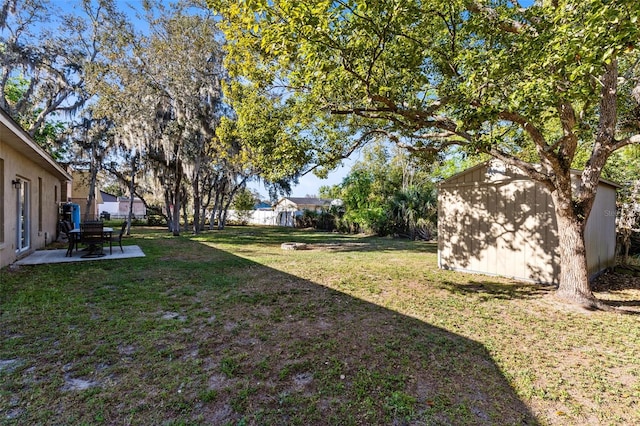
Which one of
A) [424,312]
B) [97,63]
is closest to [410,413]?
[424,312]

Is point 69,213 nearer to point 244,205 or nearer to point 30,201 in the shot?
point 30,201

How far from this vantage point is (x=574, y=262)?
195 inches

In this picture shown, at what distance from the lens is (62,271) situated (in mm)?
6473

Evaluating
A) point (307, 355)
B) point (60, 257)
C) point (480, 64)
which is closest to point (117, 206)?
point (60, 257)

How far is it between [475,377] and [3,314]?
17.6ft

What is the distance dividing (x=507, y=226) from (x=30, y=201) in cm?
1197

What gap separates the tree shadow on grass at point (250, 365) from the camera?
2.21 m

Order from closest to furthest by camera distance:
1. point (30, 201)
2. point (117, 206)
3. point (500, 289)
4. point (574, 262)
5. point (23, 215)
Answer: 1. point (574, 262)
2. point (500, 289)
3. point (23, 215)
4. point (30, 201)
5. point (117, 206)

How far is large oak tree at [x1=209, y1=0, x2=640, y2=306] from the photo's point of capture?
3.40m

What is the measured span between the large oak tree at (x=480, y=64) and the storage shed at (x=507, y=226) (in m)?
0.84

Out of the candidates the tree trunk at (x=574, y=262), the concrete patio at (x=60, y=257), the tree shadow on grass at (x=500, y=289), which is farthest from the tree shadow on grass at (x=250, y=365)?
the concrete patio at (x=60, y=257)

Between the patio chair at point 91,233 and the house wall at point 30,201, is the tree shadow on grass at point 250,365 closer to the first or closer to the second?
the house wall at point 30,201

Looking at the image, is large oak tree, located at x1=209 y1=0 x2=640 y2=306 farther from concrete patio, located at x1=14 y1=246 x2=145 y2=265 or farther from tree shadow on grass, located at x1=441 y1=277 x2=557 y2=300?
concrete patio, located at x1=14 y1=246 x2=145 y2=265

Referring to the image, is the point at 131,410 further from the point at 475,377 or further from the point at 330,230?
the point at 330,230
